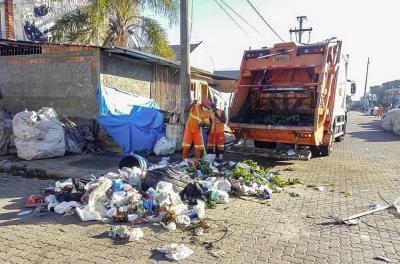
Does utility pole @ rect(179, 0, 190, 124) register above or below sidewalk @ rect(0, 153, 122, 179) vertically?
above

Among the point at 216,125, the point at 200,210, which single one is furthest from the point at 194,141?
the point at 200,210

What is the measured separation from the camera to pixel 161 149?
834cm

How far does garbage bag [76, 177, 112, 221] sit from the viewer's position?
4.26m

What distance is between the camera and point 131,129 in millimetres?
8297

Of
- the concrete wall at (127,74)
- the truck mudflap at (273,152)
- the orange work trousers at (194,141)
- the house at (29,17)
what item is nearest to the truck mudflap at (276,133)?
the truck mudflap at (273,152)

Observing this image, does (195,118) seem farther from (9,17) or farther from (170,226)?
(9,17)

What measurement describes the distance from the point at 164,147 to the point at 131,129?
2.82 ft

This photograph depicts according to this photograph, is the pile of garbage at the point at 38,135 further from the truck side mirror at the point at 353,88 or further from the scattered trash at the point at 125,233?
the truck side mirror at the point at 353,88

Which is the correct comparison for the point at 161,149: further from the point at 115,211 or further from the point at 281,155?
the point at 115,211

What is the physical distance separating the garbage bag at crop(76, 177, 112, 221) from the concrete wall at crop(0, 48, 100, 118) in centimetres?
444

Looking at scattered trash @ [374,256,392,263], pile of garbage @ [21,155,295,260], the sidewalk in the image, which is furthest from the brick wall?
scattered trash @ [374,256,392,263]

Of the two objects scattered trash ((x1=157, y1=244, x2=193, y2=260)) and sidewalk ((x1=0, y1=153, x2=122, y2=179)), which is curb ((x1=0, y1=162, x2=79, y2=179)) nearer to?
sidewalk ((x1=0, y1=153, x2=122, y2=179))

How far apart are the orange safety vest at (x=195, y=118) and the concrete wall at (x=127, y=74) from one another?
2.71 m

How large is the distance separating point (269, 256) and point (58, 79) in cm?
758
